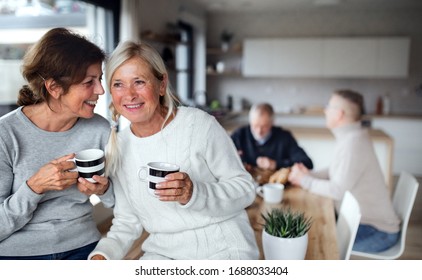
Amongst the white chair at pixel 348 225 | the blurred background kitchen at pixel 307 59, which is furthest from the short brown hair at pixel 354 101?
the blurred background kitchen at pixel 307 59

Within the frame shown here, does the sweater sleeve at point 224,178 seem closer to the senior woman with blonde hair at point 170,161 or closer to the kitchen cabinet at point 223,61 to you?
the senior woman with blonde hair at point 170,161

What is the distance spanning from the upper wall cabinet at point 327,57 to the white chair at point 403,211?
284 centimetres

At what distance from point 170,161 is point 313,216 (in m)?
0.59

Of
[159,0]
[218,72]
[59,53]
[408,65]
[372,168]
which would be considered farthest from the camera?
[218,72]

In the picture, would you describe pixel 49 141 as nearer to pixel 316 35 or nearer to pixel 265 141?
pixel 265 141

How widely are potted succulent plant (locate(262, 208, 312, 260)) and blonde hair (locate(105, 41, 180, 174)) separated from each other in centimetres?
34

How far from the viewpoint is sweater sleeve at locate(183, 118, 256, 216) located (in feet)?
2.71

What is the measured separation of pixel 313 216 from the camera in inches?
48.6

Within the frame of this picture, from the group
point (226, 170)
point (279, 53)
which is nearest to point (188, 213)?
point (226, 170)

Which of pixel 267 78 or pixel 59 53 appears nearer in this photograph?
pixel 59 53

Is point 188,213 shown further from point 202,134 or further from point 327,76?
point 327,76

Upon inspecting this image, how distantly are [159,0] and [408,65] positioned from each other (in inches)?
130

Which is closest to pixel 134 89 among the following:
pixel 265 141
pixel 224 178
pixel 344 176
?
pixel 224 178

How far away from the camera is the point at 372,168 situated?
4.99ft
